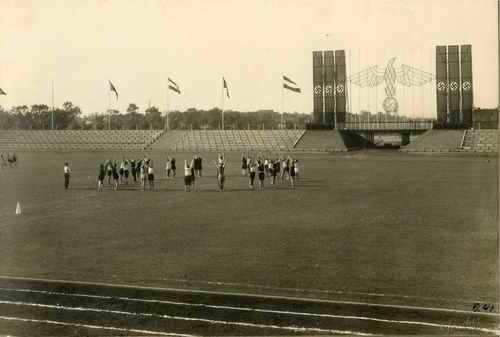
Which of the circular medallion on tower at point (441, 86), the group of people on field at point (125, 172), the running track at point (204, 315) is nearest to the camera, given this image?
the running track at point (204, 315)

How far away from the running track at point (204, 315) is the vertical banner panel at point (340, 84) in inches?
2479

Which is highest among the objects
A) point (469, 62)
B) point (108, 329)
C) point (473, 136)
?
point (469, 62)

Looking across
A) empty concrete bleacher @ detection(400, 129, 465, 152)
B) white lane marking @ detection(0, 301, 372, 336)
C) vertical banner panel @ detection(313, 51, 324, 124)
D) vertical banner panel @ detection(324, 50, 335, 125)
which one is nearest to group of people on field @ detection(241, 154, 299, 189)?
white lane marking @ detection(0, 301, 372, 336)

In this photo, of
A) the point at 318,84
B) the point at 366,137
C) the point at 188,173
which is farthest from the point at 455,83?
the point at 188,173

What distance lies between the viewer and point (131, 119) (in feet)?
512

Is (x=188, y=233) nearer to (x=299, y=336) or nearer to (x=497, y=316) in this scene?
(x=299, y=336)

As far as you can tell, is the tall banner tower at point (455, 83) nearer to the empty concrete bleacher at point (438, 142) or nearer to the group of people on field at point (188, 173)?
the empty concrete bleacher at point (438, 142)

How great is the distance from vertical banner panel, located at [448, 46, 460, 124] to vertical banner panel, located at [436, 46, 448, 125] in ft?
1.61

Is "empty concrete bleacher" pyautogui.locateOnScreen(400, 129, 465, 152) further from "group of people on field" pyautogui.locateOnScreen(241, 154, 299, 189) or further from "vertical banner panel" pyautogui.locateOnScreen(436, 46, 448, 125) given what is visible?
"group of people on field" pyautogui.locateOnScreen(241, 154, 299, 189)

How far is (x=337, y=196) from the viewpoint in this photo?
24.5m

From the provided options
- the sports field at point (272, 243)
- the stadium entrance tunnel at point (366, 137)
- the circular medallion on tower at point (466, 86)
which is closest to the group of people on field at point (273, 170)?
the sports field at point (272, 243)

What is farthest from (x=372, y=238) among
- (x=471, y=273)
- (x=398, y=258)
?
(x=471, y=273)

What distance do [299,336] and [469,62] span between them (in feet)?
213

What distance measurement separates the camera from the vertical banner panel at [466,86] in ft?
218
